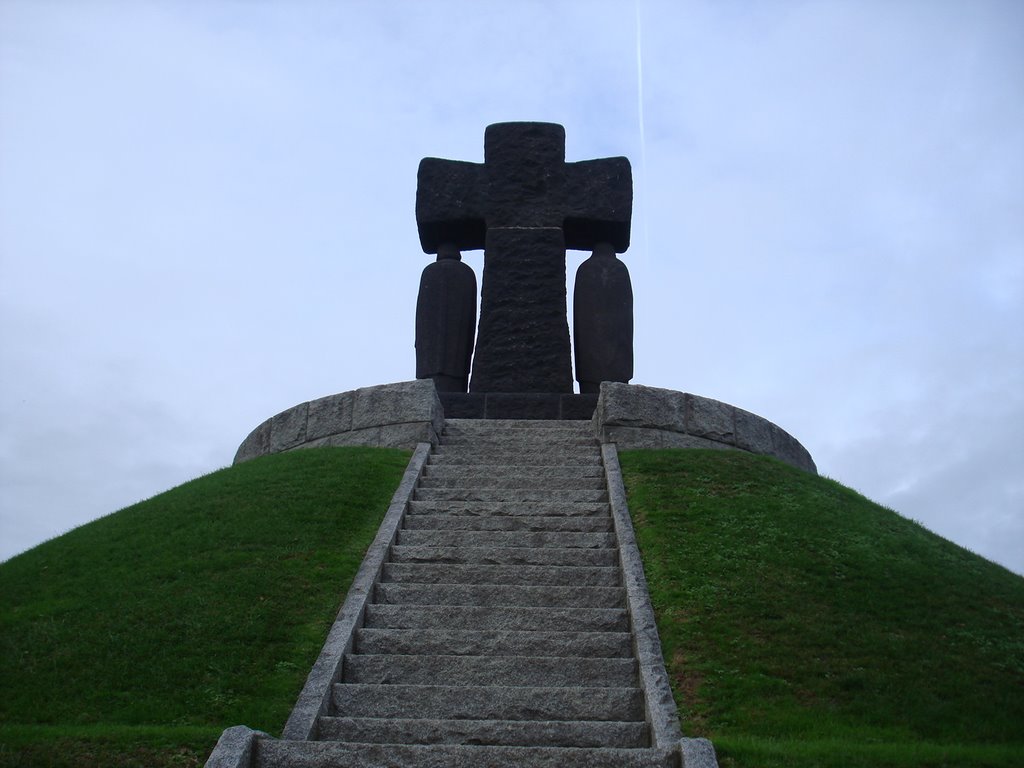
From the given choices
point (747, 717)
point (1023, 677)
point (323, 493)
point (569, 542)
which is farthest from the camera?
point (323, 493)

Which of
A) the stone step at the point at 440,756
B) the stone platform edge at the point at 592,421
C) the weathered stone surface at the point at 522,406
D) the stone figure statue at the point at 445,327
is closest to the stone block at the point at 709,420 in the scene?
the stone platform edge at the point at 592,421

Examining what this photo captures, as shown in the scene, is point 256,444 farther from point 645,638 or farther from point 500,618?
point 645,638

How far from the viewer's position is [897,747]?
648 cm

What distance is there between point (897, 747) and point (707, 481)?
548cm

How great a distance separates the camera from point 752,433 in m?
14.2

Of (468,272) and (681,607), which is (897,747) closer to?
(681,607)

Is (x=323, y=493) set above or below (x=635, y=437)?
below

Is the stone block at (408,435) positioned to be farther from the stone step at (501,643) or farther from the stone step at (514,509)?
the stone step at (501,643)

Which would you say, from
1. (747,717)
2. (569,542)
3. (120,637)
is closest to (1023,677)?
(747,717)

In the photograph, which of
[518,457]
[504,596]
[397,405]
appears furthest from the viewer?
[397,405]

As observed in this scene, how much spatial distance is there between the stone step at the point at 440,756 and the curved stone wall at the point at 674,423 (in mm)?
6817

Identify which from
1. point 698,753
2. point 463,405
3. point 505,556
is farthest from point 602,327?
point 698,753

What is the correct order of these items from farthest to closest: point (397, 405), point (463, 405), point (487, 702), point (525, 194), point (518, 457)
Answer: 1. point (525, 194)
2. point (463, 405)
3. point (397, 405)
4. point (518, 457)
5. point (487, 702)

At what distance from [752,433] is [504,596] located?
6131 mm
